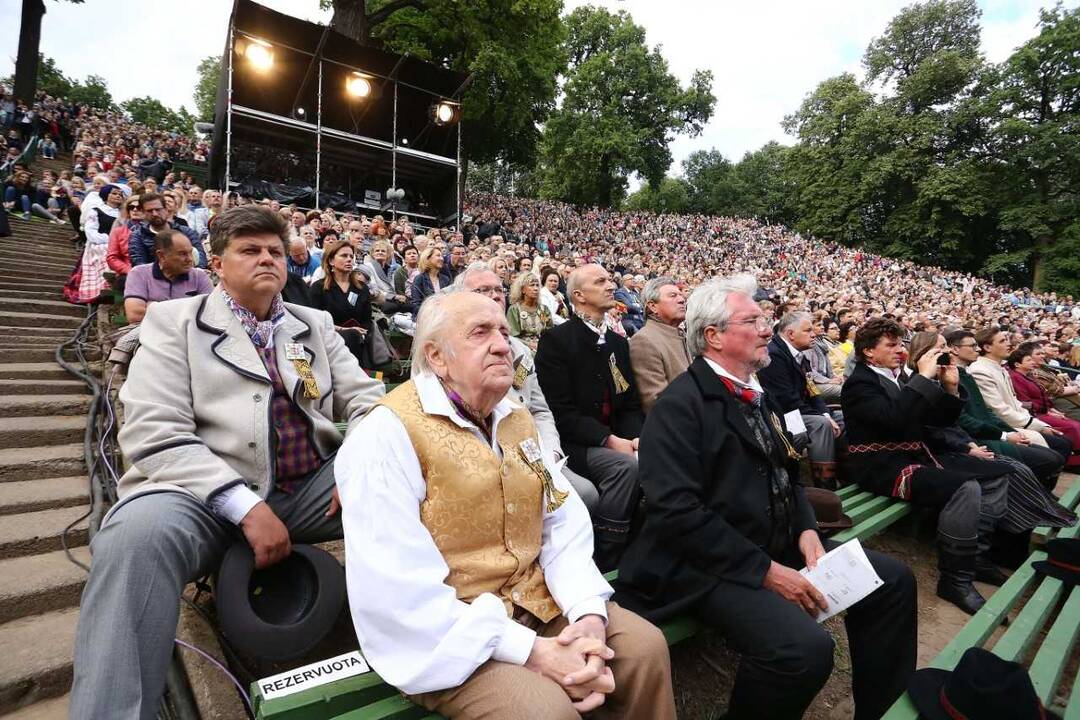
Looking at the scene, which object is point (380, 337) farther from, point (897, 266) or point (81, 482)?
point (897, 266)

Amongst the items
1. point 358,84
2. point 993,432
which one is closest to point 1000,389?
point 993,432

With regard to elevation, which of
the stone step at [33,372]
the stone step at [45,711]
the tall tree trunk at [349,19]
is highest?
the tall tree trunk at [349,19]

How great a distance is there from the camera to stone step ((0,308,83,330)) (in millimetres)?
5066

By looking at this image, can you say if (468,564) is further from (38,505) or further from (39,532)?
(38,505)

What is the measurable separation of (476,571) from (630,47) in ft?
126

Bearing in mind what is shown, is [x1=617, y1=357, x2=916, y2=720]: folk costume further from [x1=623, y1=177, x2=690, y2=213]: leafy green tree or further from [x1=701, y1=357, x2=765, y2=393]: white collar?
[x1=623, y1=177, x2=690, y2=213]: leafy green tree

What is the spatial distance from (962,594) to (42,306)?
8.22 meters

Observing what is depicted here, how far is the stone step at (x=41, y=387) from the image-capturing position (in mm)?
3729

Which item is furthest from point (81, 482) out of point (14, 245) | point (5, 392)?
point (14, 245)

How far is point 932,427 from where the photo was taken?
330cm

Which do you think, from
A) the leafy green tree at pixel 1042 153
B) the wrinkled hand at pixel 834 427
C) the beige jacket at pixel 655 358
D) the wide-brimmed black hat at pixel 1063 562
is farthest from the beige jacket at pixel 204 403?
the leafy green tree at pixel 1042 153

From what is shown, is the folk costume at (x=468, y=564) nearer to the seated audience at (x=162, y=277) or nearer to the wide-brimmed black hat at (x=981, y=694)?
the wide-brimmed black hat at (x=981, y=694)

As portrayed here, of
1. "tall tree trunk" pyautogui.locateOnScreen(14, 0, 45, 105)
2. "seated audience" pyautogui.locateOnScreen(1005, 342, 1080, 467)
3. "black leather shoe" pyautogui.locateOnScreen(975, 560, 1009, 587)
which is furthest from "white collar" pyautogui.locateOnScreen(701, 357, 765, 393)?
"tall tree trunk" pyautogui.locateOnScreen(14, 0, 45, 105)

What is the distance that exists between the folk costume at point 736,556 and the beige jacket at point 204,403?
4.25ft
